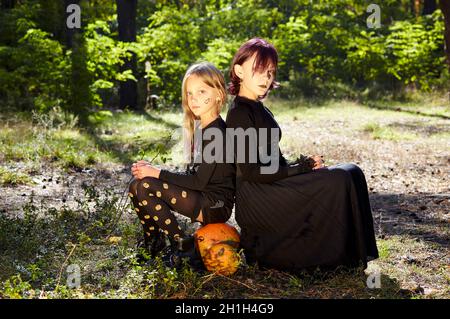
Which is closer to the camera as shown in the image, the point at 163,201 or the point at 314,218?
the point at 314,218

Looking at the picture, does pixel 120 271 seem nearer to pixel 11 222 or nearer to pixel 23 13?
pixel 11 222

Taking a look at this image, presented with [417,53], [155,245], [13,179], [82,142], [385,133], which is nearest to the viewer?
[155,245]

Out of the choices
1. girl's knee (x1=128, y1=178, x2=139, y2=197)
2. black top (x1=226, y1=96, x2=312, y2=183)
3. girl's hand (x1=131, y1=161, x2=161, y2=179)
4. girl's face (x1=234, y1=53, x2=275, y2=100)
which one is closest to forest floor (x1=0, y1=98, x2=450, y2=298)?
girl's knee (x1=128, y1=178, x2=139, y2=197)

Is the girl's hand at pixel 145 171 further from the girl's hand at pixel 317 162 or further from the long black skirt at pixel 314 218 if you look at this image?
the girl's hand at pixel 317 162

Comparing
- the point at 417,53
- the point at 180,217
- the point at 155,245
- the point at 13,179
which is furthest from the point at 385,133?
the point at 155,245

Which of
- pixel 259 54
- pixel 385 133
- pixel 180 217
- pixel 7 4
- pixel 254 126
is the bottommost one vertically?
pixel 180 217

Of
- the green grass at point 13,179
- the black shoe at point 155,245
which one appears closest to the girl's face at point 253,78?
the black shoe at point 155,245

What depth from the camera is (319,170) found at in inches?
173

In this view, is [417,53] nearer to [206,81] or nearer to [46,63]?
[46,63]

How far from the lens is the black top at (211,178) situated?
4504 millimetres

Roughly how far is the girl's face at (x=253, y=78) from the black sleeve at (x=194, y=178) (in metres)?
0.55

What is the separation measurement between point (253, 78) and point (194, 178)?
0.78 metres

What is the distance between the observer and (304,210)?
174 inches
